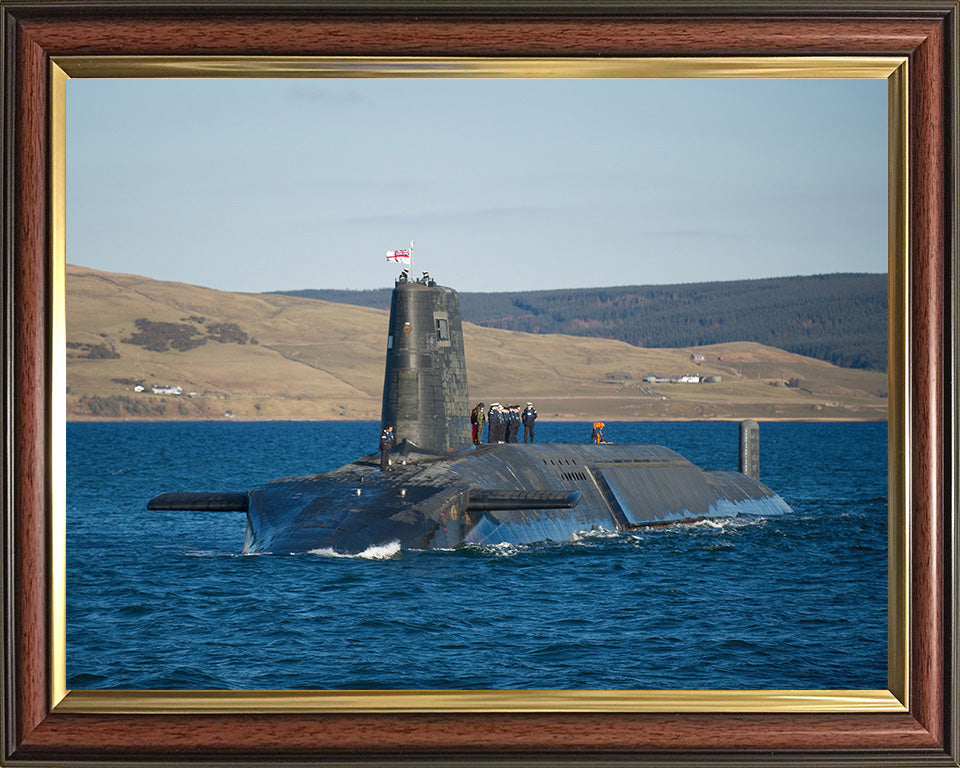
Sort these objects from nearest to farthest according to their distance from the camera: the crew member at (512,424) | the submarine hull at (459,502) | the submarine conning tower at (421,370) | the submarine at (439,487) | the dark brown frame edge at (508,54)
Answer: the dark brown frame edge at (508,54) → the submarine hull at (459,502) → the submarine at (439,487) → the submarine conning tower at (421,370) → the crew member at (512,424)

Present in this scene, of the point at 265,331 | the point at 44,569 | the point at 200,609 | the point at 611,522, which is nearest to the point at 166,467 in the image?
the point at 611,522

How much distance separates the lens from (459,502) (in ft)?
84.8

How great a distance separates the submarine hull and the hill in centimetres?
9075

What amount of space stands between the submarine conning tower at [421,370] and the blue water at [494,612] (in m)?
3.91

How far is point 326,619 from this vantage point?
18359 millimetres

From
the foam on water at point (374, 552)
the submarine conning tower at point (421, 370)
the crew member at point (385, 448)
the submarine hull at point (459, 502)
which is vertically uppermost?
the submarine conning tower at point (421, 370)

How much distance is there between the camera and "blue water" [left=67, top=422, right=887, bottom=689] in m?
14.0

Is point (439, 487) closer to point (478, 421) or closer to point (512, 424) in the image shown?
point (478, 421)

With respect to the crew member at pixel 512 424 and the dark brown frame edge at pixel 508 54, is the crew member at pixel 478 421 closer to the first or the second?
the crew member at pixel 512 424

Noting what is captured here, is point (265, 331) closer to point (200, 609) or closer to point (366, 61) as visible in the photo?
point (200, 609)

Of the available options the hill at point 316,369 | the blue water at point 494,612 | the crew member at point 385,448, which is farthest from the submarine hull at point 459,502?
the hill at point 316,369

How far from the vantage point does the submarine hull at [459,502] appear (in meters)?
24.5

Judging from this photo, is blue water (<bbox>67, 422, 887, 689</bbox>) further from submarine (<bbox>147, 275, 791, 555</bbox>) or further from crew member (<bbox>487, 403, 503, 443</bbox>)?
crew member (<bbox>487, 403, 503, 443</bbox>)

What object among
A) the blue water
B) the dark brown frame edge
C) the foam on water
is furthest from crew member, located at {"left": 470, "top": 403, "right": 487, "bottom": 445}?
the dark brown frame edge
